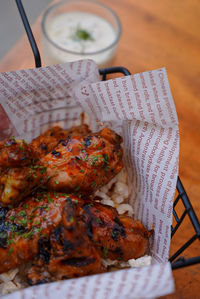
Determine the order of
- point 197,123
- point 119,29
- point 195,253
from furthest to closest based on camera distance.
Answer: point 119,29, point 197,123, point 195,253

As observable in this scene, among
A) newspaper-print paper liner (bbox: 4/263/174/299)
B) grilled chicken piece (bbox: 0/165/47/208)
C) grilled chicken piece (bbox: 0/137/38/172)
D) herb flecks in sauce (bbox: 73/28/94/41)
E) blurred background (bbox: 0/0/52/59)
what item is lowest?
blurred background (bbox: 0/0/52/59)

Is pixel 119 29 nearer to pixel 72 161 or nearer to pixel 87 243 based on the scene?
pixel 72 161

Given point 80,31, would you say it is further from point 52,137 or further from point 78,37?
point 52,137

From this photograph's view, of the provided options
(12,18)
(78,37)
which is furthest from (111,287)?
(12,18)

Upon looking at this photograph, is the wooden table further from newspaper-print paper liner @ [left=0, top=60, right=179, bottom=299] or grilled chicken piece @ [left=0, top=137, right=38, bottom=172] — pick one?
grilled chicken piece @ [left=0, top=137, right=38, bottom=172]

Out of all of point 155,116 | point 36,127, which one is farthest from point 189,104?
point 36,127

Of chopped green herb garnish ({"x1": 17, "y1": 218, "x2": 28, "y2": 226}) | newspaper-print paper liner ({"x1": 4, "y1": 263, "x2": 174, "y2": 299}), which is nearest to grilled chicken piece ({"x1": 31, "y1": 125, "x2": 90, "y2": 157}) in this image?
chopped green herb garnish ({"x1": 17, "y1": 218, "x2": 28, "y2": 226})
